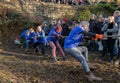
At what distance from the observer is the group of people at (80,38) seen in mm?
9992

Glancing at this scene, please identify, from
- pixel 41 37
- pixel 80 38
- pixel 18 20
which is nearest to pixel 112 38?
pixel 80 38

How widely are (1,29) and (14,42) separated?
1.43 metres

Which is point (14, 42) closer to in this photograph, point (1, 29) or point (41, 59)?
point (1, 29)

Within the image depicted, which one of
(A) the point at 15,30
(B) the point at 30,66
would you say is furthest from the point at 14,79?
(A) the point at 15,30

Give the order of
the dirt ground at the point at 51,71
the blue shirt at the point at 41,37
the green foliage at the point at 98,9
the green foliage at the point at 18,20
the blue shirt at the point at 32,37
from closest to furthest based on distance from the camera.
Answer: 1. the dirt ground at the point at 51,71
2. the blue shirt at the point at 41,37
3. the blue shirt at the point at 32,37
4. the green foliage at the point at 18,20
5. the green foliage at the point at 98,9

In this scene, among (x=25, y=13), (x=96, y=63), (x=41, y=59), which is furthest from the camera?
(x=25, y=13)

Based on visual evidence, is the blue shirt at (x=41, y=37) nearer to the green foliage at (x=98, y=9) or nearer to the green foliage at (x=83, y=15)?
the green foliage at (x=83, y=15)

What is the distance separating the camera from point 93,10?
70.2 feet

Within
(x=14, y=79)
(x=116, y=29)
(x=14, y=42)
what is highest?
(x=116, y=29)

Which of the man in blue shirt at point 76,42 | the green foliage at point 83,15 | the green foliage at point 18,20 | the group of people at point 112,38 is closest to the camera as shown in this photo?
the man in blue shirt at point 76,42

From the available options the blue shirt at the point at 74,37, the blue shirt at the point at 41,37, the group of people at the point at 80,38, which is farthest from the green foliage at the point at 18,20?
the blue shirt at the point at 74,37

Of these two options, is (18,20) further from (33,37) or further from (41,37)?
(41,37)

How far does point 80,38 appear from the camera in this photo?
10.2 m

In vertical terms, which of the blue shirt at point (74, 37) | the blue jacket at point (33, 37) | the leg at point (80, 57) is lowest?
the blue jacket at point (33, 37)
